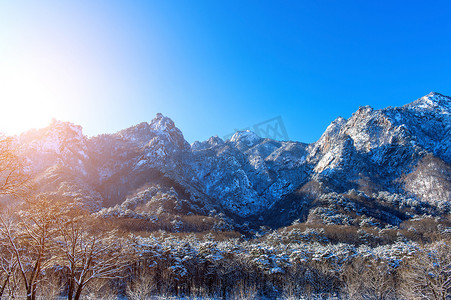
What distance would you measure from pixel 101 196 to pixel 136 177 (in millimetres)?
28605

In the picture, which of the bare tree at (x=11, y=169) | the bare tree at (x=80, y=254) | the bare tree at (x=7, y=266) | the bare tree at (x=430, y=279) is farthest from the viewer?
the bare tree at (x=430, y=279)

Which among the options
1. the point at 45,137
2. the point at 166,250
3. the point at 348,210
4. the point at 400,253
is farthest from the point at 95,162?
the point at 400,253

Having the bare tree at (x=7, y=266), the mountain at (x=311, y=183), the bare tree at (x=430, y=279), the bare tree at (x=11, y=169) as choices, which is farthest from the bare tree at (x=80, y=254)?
the mountain at (x=311, y=183)

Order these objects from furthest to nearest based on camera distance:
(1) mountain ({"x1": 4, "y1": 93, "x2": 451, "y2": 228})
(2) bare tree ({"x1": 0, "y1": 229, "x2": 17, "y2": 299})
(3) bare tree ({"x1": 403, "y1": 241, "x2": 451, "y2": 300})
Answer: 1. (1) mountain ({"x1": 4, "y1": 93, "x2": 451, "y2": 228})
2. (3) bare tree ({"x1": 403, "y1": 241, "x2": 451, "y2": 300})
3. (2) bare tree ({"x1": 0, "y1": 229, "x2": 17, "y2": 299})

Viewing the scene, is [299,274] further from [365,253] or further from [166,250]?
[166,250]

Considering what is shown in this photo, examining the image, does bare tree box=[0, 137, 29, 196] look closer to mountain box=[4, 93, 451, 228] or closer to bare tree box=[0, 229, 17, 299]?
bare tree box=[0, 229, 17, 299]

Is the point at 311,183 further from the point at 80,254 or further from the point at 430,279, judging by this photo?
the point at 80,254

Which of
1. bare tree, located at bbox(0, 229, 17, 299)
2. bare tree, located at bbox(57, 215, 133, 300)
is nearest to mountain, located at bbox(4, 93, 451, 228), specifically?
bare tree, located at bbox(57, 215, 133, 300)

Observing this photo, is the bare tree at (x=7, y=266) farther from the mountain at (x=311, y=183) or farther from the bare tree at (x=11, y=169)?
the mountain at (x=311, y=183)

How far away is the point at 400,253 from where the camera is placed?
5266 cm

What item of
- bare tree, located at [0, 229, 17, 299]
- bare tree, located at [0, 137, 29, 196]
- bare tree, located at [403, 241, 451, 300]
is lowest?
bare tree, located at [403, 241, 451, 300]

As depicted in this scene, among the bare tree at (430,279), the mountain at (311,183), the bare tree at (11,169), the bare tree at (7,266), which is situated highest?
the mountain at (311,183)

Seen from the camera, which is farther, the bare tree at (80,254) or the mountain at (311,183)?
the mountain at (311,183)

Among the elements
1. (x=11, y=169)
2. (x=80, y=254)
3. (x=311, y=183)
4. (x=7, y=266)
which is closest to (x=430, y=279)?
(x=80, y=254)
